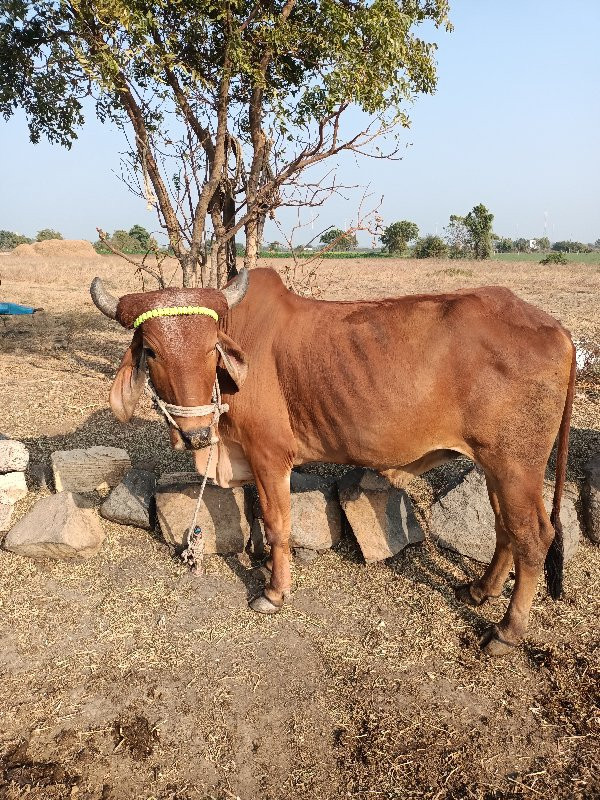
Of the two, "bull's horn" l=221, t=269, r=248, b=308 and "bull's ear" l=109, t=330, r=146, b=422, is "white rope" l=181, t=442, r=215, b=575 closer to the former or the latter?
"bull's ear" l=109, t=330, r=146, b=422

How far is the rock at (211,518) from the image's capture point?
15.6 feet

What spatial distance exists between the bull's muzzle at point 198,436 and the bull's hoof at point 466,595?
2159 millimetres

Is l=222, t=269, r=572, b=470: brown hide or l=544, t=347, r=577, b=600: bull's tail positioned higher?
l=222, t=269, r=572, b=470: brown hide

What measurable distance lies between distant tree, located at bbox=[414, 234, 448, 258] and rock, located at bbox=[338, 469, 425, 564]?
5342 cm

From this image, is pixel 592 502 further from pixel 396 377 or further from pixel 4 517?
pixel 4 517

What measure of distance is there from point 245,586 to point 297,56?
19.5 ft

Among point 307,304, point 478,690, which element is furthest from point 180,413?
point 478,690

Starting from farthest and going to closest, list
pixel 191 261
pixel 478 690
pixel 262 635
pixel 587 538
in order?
1. pixel 191 261
2. pixel 587 538
3. pixel 262 635
4. pixel 478 690

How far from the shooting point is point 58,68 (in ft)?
26.7

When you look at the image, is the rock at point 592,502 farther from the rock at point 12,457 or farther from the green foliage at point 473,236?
the green foliage at point 473,236

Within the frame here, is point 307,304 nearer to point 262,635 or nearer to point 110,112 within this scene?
point 262,635

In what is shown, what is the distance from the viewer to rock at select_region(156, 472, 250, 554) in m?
4.77

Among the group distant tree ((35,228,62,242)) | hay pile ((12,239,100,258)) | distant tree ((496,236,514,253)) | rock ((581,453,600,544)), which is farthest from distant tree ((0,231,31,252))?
rock ((581,453,600,544))

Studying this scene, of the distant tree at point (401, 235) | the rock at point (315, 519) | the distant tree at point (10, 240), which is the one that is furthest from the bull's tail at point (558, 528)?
the distant tree at point (10, 240)
